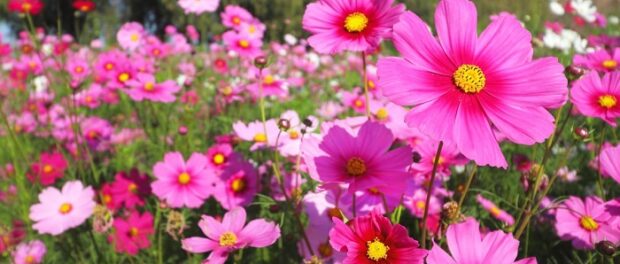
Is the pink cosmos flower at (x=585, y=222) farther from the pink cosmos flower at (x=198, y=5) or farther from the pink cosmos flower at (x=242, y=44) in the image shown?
the pink cosmos flower at (x=198, y=5)

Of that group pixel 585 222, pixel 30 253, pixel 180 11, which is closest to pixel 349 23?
pixel 585 222

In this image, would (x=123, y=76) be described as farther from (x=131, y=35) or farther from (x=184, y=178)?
(x=131, y=35)

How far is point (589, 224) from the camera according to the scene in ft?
3.81

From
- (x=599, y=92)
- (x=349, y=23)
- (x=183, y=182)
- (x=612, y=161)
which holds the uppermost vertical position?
(x=349, y=23)

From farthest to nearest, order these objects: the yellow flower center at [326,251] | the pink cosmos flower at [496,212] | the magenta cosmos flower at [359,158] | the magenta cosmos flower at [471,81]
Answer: the pink cosmos flower at [496,212] < the yellow flower center at [326,251] < the magenta cosmos flower at [359,158] < the magenta cosmos flower at [471,81]

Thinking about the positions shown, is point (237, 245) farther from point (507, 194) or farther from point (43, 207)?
point (507, 194)

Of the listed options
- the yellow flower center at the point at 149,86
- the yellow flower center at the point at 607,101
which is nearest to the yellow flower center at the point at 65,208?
the yellow flower center at the point at 149,86

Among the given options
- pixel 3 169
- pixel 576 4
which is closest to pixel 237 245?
pixel 3 169

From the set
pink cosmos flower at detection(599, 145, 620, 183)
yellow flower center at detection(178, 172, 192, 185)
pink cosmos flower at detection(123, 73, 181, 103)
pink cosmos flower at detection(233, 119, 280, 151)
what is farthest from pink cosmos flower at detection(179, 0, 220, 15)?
pink cosmos flower at detection(599, 145, 620, 183)

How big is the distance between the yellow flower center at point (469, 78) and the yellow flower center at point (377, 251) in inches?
11.2

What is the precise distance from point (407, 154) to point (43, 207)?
1.28m

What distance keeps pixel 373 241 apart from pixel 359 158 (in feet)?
0.65

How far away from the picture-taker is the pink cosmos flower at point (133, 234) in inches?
57.4

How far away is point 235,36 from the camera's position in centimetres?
188
